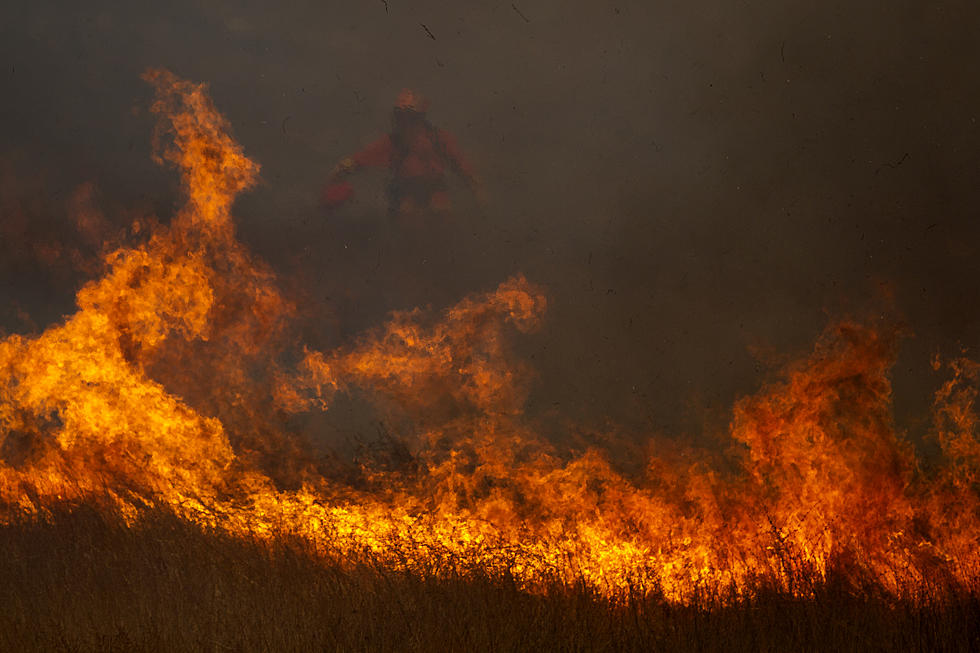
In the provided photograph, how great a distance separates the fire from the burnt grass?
15.1 inches

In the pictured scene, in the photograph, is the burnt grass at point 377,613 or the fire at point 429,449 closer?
the burnt grass at point 377,613

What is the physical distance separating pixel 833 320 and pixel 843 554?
2.39m

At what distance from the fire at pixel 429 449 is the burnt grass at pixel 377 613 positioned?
1.26ft

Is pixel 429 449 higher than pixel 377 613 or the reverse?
higher

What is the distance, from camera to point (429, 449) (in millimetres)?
8258

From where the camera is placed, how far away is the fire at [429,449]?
6996 millimetres

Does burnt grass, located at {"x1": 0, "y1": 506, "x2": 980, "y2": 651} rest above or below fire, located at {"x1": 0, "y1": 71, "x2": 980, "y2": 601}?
below

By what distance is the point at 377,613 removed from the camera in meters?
5.55

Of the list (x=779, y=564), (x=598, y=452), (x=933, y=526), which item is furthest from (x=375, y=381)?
(x=933, y=526)

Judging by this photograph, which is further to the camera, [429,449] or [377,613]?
[429,449]

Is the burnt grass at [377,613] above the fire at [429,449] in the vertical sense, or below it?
below

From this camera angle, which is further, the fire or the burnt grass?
the fire

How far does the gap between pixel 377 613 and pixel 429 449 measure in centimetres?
281

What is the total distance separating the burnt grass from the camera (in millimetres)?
→ 5223
